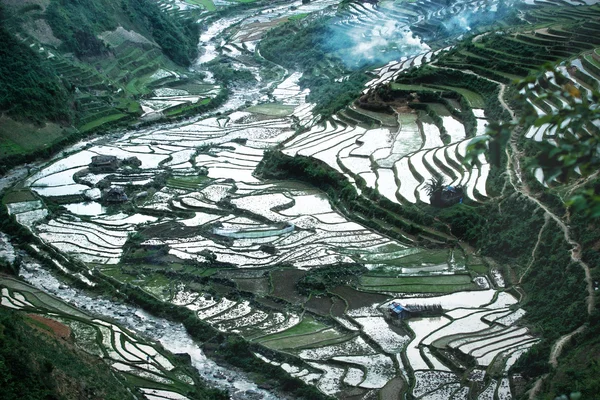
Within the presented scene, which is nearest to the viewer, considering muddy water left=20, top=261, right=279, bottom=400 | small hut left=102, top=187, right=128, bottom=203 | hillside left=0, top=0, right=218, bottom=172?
muddy water left=20, top=261, right=279, bottom=400

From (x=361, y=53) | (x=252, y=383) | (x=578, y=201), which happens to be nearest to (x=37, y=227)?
(x=252, y=383)

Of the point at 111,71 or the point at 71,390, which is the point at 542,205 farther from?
the point at 111,71

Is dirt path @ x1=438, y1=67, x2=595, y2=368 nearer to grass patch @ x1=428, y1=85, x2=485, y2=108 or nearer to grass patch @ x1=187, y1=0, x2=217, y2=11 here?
grass patch @ x1=428, y1=85, x2=485, y2=108

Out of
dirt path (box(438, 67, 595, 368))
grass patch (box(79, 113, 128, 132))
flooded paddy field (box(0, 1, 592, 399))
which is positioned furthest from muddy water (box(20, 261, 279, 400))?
grass patch (box(79, 113, 128, 132))

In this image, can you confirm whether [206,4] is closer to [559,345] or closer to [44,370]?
[559,345]

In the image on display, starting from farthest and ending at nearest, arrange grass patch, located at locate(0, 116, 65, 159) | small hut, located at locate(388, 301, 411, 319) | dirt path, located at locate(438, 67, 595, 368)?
grass patch, located at locate(0, 116, 65, 159) < small hut, located at locate(388, 301, 411, 319) < dirt path, located at locate(438, 67, 595, 368)

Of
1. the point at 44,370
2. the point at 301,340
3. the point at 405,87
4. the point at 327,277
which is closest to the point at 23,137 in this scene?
the point at 405,87

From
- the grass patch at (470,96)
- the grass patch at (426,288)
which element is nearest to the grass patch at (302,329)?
the grass patch at (426,288)

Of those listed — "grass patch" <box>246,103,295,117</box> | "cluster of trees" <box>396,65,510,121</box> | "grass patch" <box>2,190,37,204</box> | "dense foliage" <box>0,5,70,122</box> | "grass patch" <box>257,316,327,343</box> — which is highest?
"dense foliage" <box>0,5,70,122</box>
